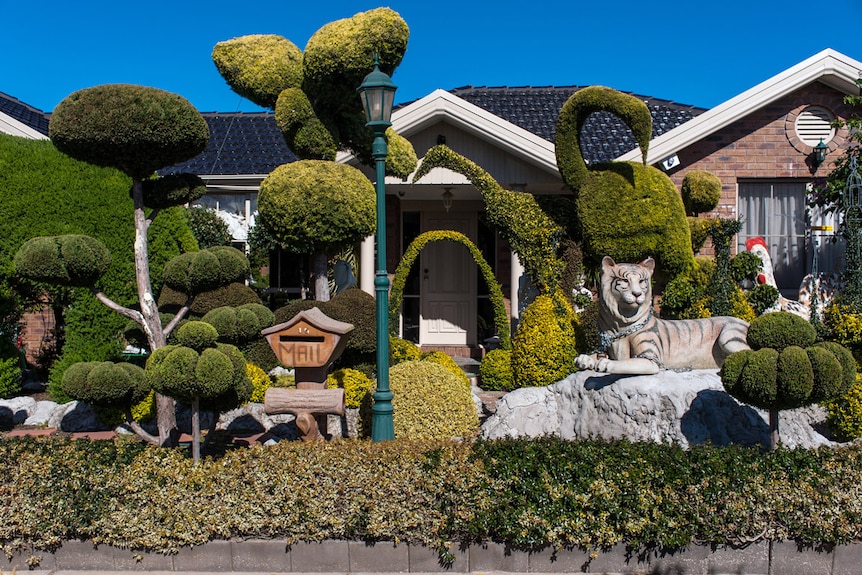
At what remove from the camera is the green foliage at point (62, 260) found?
6.22m

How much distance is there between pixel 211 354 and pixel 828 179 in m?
9.43

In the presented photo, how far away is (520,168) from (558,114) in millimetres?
2320

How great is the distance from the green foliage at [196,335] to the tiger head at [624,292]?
373 cm

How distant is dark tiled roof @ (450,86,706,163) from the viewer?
13.6 meters

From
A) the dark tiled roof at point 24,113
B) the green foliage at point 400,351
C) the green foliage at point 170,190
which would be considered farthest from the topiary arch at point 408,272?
the dark tiled roof at point 24,113

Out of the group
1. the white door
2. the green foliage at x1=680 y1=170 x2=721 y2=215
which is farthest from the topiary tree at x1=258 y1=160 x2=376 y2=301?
the white door

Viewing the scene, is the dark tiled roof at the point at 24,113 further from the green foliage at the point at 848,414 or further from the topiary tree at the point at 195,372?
Answer: the green foliage at the point at 848,414

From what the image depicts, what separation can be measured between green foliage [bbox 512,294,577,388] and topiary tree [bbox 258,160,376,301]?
243cm

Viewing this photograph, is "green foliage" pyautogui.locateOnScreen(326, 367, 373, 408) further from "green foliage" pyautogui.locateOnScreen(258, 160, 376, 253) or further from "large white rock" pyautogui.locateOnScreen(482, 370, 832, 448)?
"large white rock" pyautogui.locateOnScreen(482, 370, 832, 448)

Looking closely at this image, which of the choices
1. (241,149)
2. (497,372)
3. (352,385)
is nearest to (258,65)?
(352,385)

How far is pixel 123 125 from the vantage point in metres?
6.30

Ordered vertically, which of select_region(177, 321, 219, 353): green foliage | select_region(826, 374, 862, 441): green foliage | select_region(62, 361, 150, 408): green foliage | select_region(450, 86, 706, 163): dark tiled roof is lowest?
select_region(826, 374, 862, 441): green foliage

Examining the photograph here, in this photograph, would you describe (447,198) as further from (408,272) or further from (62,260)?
(62,260)

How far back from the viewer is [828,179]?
1087 centimetres
